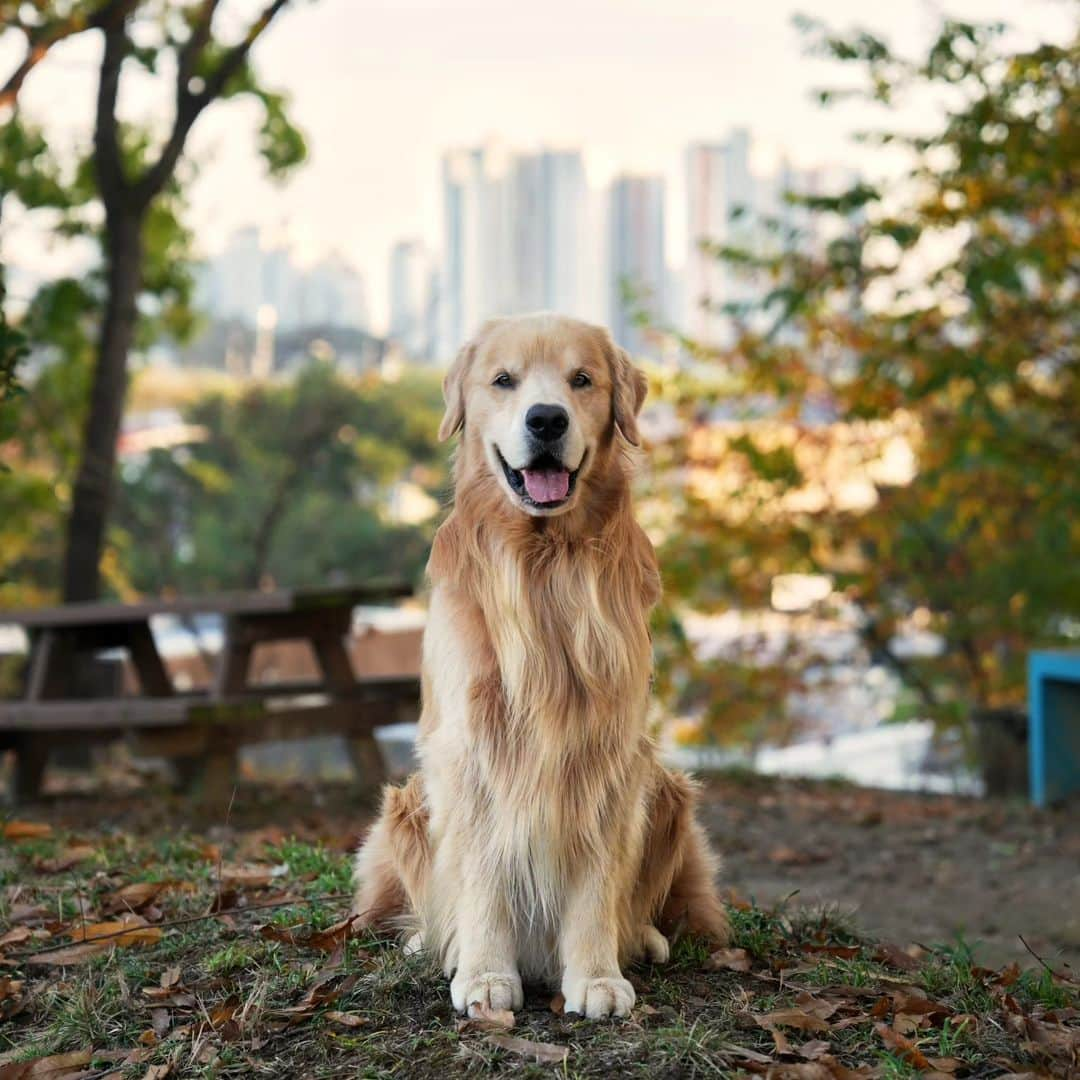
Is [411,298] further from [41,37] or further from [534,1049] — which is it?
[534,1049]

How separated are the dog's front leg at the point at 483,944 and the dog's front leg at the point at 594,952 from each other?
123 millimetres

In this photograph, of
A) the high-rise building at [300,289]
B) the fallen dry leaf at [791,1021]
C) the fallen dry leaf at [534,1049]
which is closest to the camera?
the fallen dry leaf at [534,1049]

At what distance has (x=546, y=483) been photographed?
294 cm

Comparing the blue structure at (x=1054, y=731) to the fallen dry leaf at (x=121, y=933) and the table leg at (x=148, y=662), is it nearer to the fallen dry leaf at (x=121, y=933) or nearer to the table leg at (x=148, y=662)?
the table leg at (x=148, y=662)

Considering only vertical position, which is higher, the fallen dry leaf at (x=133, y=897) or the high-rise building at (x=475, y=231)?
the high-rise building at (x=475, y=231)

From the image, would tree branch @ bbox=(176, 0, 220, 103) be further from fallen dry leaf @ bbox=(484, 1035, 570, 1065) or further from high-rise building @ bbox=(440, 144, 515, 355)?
high-rise building @ bbox=(440, 144, 515, 355)

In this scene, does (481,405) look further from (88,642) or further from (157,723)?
(88,642)

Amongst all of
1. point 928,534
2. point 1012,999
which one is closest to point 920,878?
point 1012,999

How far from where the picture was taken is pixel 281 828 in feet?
18.8

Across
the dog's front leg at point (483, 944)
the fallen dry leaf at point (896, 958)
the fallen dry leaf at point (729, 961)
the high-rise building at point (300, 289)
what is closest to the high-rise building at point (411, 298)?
the high-rise building at point (300, 289)

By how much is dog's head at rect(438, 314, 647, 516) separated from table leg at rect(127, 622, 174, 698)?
4.13 meters

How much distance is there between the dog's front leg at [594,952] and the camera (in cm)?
281

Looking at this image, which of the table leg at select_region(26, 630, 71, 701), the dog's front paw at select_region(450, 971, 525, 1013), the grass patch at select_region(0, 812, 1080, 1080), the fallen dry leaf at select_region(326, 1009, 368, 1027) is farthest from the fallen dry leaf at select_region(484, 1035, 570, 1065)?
the table leg at select_region(26, 630, 71, 701)

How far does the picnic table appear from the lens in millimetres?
6136
